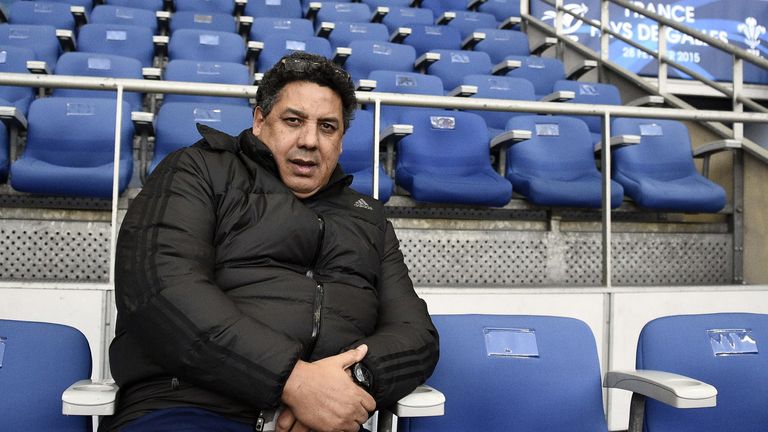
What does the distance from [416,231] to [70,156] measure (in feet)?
3.98

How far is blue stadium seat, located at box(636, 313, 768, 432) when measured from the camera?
1.25 meters

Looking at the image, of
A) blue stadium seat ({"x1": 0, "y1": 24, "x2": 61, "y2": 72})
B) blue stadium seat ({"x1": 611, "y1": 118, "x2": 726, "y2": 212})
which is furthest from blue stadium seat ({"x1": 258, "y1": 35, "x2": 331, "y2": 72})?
blue stadium seat ({"x1": 611, "y1": 118, "x2": 726, "y2": 212})

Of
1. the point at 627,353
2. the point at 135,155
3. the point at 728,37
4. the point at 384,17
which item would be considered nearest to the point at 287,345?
the point at 627,353

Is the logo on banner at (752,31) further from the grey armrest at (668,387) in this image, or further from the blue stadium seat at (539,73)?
the grey armrest at (668,387)

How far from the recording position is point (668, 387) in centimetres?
105

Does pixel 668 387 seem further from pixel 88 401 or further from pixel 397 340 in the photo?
pixel 88 401

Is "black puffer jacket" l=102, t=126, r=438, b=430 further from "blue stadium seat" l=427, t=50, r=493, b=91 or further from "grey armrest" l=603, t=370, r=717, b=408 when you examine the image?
"blue stadium seat" l=427, t=50, r=493, b=91

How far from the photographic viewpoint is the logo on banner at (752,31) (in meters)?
5.52

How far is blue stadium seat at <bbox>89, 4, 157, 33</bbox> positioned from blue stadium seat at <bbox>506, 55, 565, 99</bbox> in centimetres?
204

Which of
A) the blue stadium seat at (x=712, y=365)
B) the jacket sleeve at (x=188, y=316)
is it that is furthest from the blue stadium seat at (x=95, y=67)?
the blue stadium seat at (x=712, y=365)

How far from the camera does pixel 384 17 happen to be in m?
4.53

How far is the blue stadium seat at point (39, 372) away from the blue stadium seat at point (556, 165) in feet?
5.74

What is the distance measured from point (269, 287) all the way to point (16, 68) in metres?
2.32

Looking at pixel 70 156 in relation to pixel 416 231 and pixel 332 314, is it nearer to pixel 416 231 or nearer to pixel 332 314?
pixel 416 231
